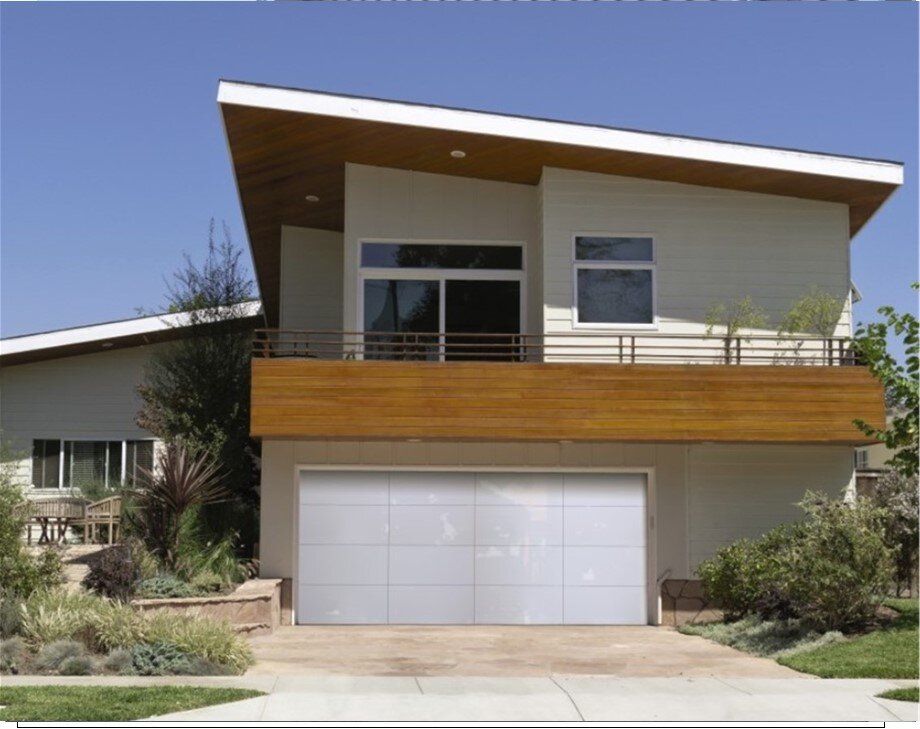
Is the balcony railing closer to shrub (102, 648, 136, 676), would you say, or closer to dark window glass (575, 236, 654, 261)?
dark window glass (575, 236, 654, 261)

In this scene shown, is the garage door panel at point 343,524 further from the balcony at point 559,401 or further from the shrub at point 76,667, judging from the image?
the shrub at point 76,667

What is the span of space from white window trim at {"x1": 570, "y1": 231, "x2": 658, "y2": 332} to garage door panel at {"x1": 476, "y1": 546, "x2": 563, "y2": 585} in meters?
3.56

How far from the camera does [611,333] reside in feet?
64.4

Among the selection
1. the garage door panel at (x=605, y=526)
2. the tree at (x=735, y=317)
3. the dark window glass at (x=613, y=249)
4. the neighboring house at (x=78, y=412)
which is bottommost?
the garage door panel at (x=605, y=526)

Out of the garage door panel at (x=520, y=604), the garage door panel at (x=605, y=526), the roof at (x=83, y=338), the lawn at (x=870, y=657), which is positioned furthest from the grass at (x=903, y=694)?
the roof at (x=83, y=338)

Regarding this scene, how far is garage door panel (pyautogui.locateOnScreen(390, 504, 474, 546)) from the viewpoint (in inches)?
760

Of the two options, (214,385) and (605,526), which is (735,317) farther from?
(214,385)

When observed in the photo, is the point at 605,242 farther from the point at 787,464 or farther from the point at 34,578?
the point at 34,578

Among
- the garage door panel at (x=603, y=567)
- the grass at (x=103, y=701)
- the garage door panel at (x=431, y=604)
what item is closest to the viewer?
the grass at (x=103, y=701)

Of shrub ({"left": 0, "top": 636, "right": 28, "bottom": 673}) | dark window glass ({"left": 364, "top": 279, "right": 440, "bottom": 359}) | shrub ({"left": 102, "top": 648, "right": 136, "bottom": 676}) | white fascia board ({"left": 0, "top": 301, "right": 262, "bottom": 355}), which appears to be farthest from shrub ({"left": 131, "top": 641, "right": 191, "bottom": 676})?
white fascia board ({"left": 0, "top": 301, "right": 262, "bottom": 355})

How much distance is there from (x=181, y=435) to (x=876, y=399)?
1122 cm

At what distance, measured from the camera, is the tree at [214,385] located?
72.5 ft

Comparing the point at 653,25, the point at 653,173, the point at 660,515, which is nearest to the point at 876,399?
the point at 660,515

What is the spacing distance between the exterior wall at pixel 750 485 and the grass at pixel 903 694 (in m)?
7.42
